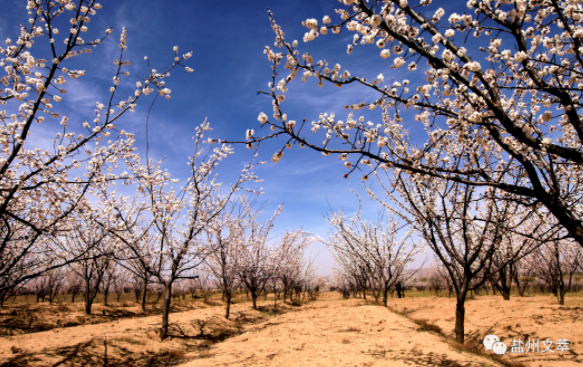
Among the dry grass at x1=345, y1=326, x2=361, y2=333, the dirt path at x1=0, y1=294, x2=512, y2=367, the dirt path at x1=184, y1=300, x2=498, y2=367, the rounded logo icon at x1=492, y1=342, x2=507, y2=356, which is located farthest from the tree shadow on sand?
the rounded logo icon at x1=492, y1=342, x2=507, y2=356

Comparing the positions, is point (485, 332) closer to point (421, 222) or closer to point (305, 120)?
point (421, 222)

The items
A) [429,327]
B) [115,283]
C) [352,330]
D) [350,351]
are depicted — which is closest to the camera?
[350,351]

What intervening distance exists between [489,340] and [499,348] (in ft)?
2.03

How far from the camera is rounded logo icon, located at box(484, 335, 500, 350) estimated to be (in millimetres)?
6644

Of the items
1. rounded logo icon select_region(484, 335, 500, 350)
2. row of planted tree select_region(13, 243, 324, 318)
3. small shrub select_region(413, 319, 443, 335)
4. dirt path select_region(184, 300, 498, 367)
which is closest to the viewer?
dirt path select_region(184, 300, 498, 367)

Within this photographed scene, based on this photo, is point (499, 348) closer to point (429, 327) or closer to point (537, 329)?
point (537, 329)

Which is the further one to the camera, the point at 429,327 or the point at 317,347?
the point at 429,327

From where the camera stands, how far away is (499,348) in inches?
249

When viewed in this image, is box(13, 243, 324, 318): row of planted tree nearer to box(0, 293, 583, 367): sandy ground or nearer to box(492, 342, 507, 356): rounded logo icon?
box(0, 293, 583, 367): sandy ground

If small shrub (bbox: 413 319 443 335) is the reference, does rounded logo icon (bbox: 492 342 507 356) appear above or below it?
above

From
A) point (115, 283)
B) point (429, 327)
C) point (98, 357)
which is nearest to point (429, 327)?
point (429, 327)

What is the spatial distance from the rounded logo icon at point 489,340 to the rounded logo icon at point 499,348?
0.15 meters

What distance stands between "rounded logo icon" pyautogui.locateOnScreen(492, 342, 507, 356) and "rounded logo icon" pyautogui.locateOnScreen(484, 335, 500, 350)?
0.15 metres

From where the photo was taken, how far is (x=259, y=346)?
759 centimetres
